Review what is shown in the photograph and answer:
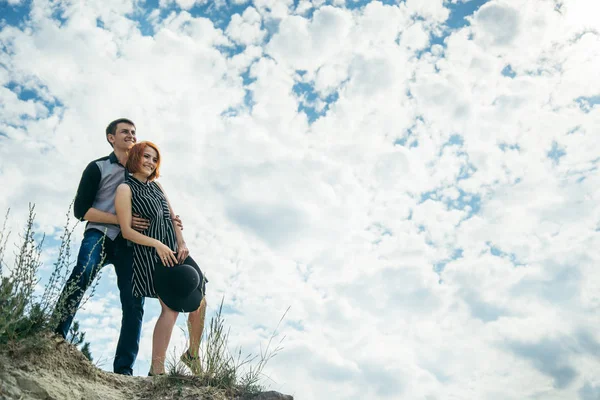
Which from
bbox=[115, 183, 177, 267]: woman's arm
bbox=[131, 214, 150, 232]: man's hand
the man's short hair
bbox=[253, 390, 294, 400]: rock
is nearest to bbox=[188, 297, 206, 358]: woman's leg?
bbox=[115, 183, 177, 267]: woman's arm

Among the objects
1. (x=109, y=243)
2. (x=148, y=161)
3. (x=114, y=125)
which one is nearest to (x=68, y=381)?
(x=109, y=243)

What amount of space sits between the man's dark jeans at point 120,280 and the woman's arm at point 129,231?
205mm

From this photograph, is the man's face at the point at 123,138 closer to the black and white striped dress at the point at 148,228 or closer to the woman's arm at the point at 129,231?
the black and white striped dress at the point at 148,228

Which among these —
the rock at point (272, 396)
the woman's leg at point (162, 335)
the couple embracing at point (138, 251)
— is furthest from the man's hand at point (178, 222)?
the rock at point (272, 396)

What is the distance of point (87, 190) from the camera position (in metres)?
4.81

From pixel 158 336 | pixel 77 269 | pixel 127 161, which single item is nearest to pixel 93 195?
pixel 127 161

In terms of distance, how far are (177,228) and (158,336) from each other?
3.16 feet

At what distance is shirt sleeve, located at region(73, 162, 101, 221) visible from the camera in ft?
15.6

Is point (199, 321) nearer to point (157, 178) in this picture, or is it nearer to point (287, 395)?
point (287, 395)

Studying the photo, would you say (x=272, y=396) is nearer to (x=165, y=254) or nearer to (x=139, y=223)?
(x=165, y=254)

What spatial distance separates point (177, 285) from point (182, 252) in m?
0.34

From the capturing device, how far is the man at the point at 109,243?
445 centimetres

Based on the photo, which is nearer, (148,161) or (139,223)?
(139,223)

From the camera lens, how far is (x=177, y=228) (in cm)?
497
